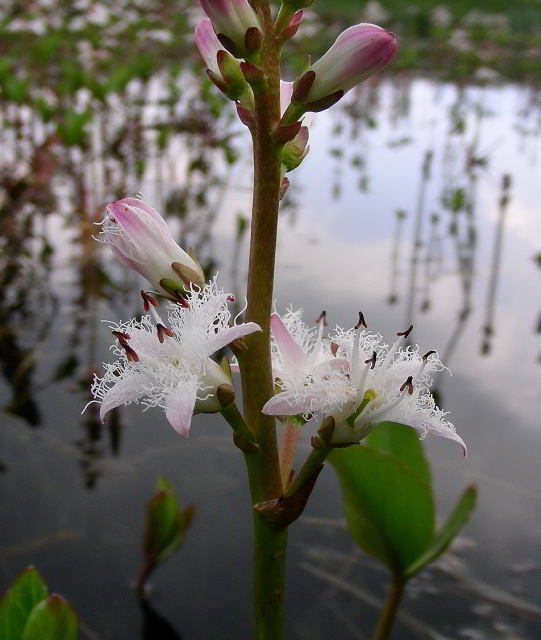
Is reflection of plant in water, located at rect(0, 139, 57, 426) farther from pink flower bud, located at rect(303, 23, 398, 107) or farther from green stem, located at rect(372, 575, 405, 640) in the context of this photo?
pink flower bud, located at rect(303, 23, 398, 107)

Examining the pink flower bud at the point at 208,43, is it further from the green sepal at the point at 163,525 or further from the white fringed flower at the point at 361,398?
the green sepal at the point at 163,525

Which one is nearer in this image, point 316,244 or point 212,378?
point 212,378

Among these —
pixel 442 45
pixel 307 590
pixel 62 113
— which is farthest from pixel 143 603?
pixel 442 45

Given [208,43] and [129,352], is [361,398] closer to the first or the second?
[129,352]

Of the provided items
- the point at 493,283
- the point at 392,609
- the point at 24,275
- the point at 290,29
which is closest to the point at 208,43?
the point at 290,29

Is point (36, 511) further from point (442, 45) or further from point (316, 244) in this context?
point (442, 45)

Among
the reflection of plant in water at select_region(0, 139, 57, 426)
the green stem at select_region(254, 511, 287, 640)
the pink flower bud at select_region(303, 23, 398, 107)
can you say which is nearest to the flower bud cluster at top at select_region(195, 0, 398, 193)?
the pink flower bud at select_region(303, 23, 398, 107)
